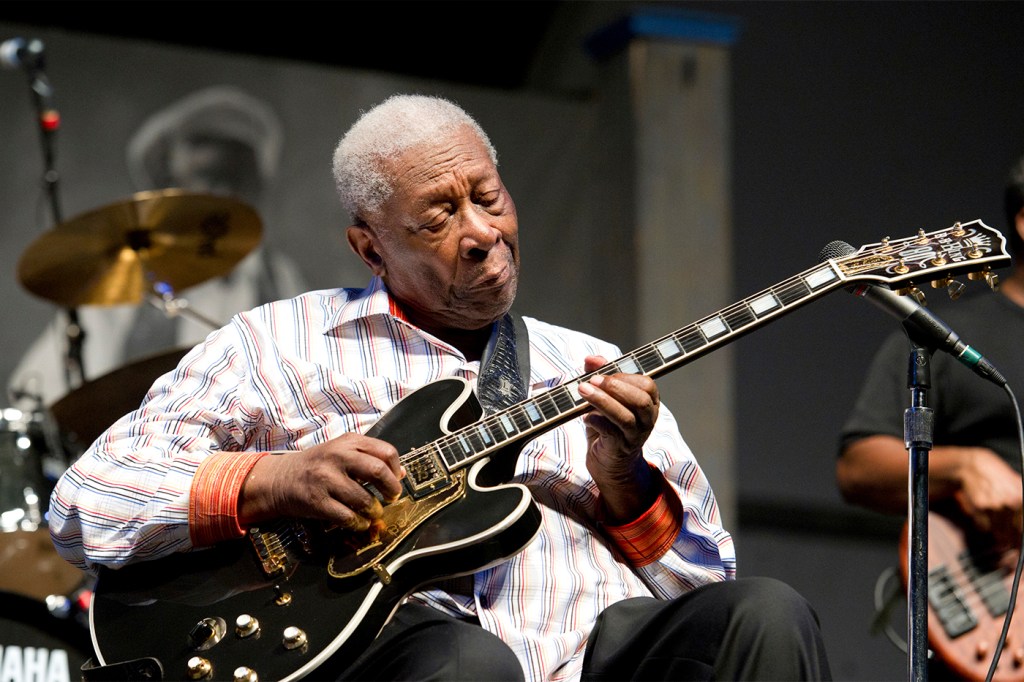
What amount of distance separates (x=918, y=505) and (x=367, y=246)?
3.96ft

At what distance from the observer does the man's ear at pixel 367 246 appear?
2676 millimetres

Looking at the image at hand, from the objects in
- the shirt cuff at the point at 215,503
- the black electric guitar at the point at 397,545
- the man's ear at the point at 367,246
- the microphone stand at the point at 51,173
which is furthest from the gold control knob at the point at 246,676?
the microphone stand at the point at 51,173

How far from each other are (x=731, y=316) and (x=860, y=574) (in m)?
4.84

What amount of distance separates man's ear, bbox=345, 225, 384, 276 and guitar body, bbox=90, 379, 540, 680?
0.55 metres

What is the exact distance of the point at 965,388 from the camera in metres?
3.45

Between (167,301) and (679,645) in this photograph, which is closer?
(679,645)

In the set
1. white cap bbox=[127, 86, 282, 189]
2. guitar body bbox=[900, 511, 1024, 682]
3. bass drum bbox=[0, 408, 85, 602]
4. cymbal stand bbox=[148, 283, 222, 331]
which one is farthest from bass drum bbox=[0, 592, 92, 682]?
white cap bbox=[127, 86, 282, 189]

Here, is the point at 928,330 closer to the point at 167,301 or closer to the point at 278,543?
the point at 278,543

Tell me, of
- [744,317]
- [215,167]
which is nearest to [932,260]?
[744,317]

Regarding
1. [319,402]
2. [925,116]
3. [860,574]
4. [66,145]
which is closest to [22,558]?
[319,402]

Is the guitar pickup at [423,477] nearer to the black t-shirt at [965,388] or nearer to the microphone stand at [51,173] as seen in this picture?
the black t-shirt at [965,388]

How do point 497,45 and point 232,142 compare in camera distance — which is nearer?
point 232,142

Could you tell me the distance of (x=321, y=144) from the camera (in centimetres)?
593

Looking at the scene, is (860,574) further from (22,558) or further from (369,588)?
(369,588)
